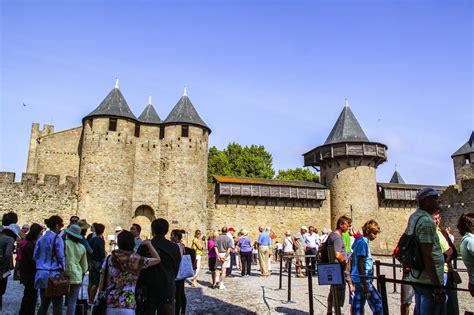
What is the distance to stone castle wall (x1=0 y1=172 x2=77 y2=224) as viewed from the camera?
69.4ft

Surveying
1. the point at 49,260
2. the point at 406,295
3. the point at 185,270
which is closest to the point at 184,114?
the point at 185,270

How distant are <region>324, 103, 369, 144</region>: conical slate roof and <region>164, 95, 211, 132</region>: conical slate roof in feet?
31.8

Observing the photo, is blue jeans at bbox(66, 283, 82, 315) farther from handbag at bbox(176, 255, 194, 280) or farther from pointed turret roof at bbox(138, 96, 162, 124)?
pointed turret roof at bbox(138, 96, 162, 124)

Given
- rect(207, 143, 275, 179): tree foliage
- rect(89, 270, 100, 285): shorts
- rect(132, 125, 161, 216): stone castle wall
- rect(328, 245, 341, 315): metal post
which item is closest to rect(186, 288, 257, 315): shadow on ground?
rect(89, 270, 100, 285): shorts

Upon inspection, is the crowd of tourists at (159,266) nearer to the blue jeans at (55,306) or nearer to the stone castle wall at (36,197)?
the blue jeans at (55,306)

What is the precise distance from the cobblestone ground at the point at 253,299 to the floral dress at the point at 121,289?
3295mm

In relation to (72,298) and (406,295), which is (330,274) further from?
(72,298)

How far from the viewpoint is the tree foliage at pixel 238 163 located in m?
37.6

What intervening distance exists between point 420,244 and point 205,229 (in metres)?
20.2

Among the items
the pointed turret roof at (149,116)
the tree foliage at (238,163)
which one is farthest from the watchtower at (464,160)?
the pointed turret roof at (149,116)

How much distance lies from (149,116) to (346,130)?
14.1 meters

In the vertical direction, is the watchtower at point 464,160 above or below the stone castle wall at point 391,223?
above

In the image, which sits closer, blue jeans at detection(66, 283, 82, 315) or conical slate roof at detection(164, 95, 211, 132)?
blue jeans at detection(66, 283, 82, 315)

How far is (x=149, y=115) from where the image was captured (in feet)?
86.2
